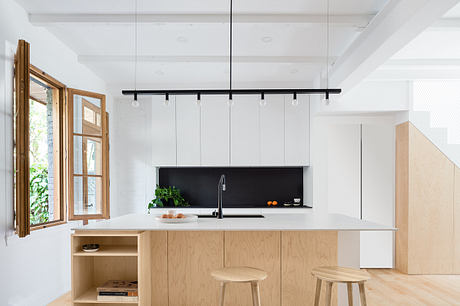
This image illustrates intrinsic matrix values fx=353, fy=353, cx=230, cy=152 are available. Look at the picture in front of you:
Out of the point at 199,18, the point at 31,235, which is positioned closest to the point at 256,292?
the point at 31,235

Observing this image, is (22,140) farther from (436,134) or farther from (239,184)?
(436,134)

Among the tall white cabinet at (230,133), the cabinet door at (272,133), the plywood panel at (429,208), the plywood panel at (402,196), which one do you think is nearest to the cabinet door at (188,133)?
the tall white cabinet at (230,133)

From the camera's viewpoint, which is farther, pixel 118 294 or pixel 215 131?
pixel 215 131

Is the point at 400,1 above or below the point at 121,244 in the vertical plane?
above

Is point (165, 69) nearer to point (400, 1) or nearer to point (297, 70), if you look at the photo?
point (297, 70)

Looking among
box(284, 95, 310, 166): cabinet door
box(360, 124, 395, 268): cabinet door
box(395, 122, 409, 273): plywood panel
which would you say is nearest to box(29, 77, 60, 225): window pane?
box(284, 95, 310, 166): cabinet door

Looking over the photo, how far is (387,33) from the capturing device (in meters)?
2.79

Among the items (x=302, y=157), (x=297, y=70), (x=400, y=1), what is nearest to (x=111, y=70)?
(x=297, y=70)

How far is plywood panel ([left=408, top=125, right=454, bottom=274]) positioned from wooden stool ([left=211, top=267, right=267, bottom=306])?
327 centimetres

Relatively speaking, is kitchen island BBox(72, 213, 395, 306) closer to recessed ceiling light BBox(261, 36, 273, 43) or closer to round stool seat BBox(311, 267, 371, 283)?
round stool seat BBox(311, 267, 371, 283)

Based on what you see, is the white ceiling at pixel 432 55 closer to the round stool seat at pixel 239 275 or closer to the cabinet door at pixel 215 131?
the cabinet door at pixel 215 131

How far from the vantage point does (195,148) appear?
5430 millimetres

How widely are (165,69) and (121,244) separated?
2591mm

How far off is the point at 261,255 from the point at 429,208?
10.1 ft
